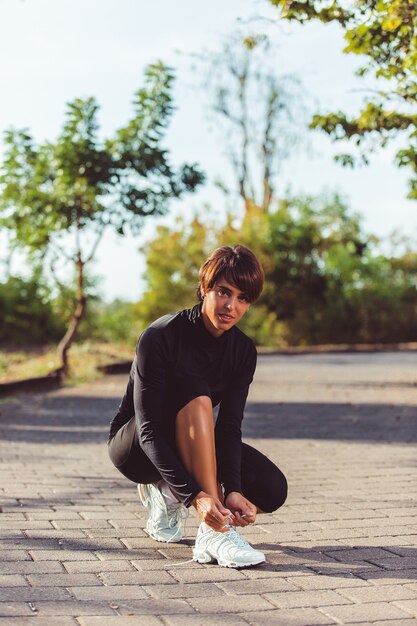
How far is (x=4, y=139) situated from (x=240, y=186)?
2057 centimetres

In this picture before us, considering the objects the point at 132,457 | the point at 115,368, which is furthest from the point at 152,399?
the point at 115,368

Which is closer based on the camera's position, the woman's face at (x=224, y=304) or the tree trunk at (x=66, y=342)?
the woman's face at (x=224, y=304)

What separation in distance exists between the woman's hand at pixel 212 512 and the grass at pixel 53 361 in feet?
30.5

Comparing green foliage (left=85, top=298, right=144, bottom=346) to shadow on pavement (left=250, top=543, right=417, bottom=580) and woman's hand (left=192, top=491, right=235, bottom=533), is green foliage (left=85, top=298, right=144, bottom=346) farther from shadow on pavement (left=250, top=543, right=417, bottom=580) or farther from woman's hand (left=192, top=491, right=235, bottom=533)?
woman's hand (left=192, top=491, right=235, bottom=533)

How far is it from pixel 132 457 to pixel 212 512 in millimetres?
742

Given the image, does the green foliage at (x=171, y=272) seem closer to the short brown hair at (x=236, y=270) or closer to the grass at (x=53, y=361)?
the grass at (x=53, y=361)

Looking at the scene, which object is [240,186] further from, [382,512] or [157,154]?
[382,512]

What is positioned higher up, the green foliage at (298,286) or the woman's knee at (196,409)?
the green foliage at (298,286)

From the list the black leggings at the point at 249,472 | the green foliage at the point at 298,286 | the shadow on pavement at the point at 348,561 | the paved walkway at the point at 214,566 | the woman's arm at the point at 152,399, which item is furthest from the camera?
the green foliage at the point at 298,286

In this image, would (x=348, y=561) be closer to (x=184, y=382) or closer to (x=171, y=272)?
(x=184, y=382)

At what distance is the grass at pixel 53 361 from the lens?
561 inches

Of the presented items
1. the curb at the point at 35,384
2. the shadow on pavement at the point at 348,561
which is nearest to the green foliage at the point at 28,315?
the curb at the point at 35,384

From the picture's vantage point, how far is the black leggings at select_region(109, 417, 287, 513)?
434 centimetres

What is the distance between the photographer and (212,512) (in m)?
3.73
